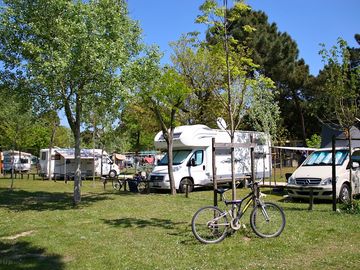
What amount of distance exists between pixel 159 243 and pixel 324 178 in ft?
24.4

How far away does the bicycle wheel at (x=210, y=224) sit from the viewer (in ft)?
25.2

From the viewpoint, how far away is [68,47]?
12250mm

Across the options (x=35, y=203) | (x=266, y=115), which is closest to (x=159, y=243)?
(x=35, y=203)

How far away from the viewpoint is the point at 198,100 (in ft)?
97.8

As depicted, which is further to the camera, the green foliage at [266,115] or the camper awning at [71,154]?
the green foliage at [266,115]

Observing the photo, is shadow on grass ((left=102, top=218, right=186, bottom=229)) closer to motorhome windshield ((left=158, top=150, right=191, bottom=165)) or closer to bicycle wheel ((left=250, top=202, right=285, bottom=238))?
bicycle wheel ((left=250, top=202, right=285, bottom=238))

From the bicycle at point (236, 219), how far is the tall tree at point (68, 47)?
244 inches

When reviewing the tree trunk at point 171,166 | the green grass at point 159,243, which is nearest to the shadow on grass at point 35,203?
the green grass at point 159,243

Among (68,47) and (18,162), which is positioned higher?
(68,47)

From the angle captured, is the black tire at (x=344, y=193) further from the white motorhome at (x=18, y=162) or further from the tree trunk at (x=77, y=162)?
the white motorhome at (x=18, y=162)

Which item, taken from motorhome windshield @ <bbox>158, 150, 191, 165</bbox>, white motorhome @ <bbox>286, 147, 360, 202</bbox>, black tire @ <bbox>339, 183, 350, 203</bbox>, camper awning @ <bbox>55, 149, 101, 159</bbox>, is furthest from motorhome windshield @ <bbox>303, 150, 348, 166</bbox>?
camper awning @ <bbox>55, 149, 101, 159</bbox>

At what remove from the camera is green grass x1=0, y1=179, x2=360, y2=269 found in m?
6.45

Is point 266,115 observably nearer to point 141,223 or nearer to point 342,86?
point 342,86

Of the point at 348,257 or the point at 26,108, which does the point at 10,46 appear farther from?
the point at 348,257
